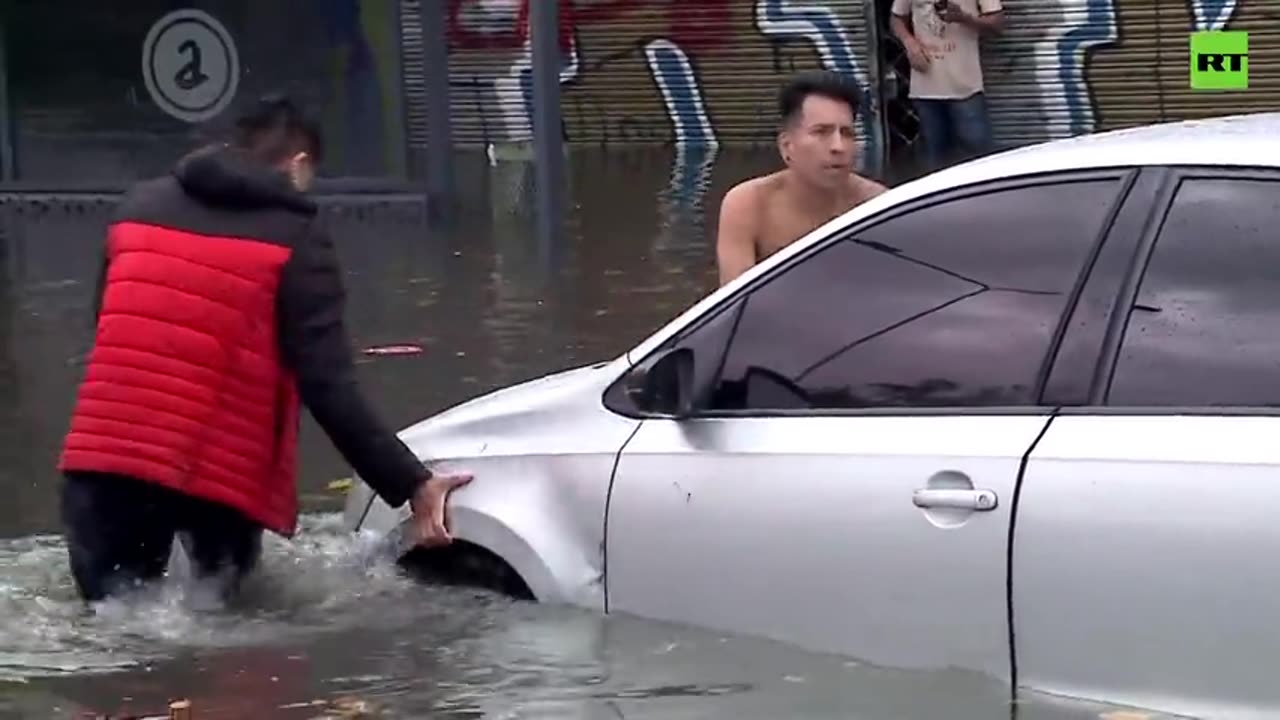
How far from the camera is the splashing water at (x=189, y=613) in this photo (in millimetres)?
5926

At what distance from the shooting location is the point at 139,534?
6.06m

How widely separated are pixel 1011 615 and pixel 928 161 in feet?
41.3

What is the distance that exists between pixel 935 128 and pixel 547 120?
3860mm

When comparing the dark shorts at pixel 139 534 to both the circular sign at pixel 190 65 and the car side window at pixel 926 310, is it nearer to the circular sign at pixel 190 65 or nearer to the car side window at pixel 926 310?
the car side window at pixel 926 310

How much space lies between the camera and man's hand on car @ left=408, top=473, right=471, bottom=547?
5.69m

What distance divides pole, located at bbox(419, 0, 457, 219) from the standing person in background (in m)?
3.41

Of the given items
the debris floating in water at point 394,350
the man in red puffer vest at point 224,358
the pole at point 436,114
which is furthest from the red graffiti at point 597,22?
the man in red puffer vest at point 224,358

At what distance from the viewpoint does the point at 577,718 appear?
5152 millimetres

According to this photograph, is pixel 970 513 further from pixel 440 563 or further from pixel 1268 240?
pixel 440 563

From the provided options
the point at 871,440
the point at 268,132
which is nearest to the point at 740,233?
the point at 268,132

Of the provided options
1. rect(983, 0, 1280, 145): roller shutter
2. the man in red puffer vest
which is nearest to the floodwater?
the man in red puffer vest

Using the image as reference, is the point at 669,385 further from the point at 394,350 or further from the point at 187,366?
the point at 394,350

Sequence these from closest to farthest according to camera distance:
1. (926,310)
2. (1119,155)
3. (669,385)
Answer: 1. (1119,155)
2. (926,310)
3. (669,385)

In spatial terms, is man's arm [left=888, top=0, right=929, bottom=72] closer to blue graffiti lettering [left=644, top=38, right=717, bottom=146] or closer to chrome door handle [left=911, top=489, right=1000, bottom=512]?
blue graffiti lettering [left=644, top=38, right=717, bottom=146]
